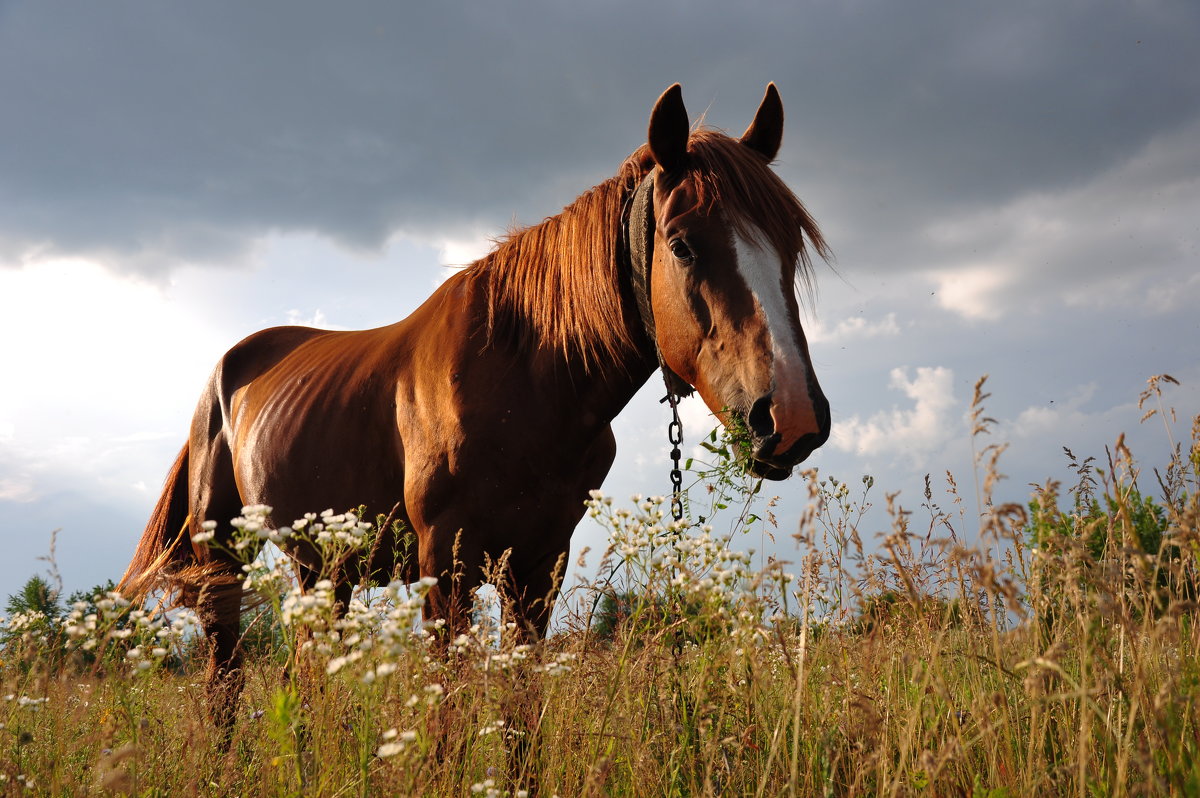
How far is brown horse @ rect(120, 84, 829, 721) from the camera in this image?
2992mm

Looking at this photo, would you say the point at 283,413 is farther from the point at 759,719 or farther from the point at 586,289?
the point at 759,719

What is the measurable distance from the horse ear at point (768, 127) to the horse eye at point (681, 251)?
1084mm

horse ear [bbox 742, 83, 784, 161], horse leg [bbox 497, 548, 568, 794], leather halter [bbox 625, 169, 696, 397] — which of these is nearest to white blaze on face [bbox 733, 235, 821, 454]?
leather halter [bbox 625, 169, 696, 397]

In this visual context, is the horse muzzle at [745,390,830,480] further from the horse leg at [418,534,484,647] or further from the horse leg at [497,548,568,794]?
the horse leg at [418,534,484,647]

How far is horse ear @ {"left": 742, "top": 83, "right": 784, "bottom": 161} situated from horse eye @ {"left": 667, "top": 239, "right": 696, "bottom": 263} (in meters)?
1.08

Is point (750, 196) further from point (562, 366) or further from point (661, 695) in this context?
point (661, 695)

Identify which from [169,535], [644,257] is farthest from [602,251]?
[169,535]

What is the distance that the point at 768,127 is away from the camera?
4020 millimetres

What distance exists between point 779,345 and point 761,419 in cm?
28

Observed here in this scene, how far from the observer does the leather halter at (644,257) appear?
3.38 meters

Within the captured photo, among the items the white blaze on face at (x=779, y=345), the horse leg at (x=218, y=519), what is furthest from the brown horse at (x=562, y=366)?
the horse leg at (x=218, y=519)

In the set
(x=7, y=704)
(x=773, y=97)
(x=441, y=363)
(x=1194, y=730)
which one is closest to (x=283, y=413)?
(x=441, y=363)

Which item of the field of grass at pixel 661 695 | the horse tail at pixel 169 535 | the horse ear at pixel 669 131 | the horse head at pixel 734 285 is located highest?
the horse ear at pixel 669 131

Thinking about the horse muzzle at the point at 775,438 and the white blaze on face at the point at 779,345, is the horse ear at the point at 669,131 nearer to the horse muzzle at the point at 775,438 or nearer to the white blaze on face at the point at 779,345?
the white blaze on face at the point at 779,345
